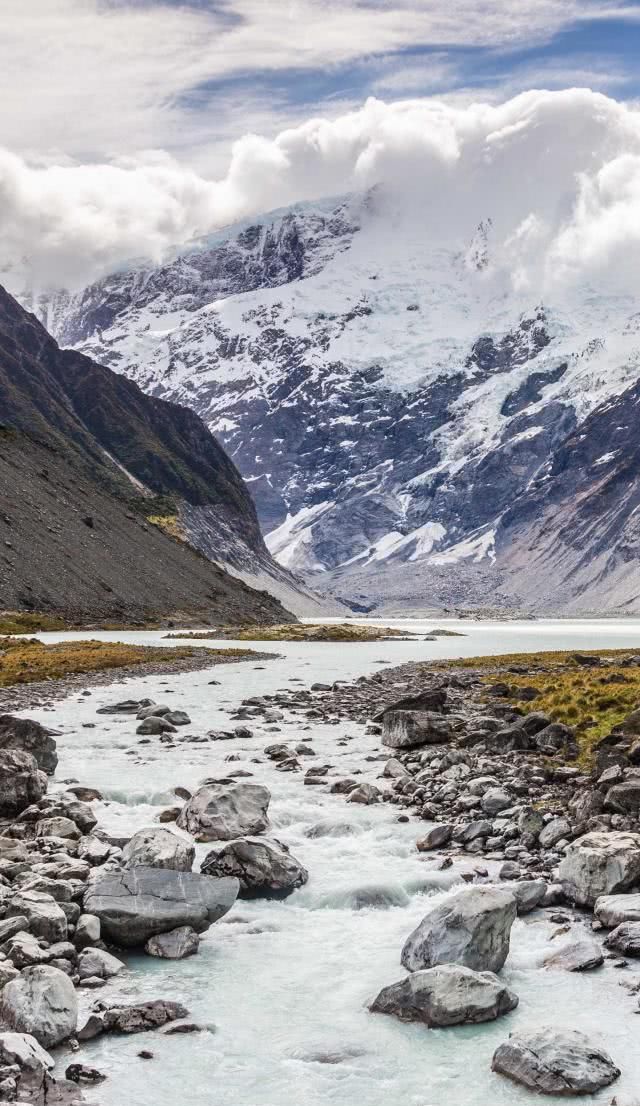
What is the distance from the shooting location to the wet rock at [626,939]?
1555 centimetres

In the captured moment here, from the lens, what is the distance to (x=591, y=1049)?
488 inches

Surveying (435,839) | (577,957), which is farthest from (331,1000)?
(435,839)

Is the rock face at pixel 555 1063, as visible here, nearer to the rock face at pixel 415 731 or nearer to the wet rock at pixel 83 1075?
the wet rock at pixel 83 1075

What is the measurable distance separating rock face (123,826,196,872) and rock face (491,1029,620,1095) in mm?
7587

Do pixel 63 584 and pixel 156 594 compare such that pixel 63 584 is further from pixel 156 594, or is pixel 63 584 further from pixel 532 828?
pixel 532 828

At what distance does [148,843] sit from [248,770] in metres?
11.8

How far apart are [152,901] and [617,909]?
752cm

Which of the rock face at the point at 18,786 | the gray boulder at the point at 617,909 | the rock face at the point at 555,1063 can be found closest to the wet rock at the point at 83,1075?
the rock face at the point at 555,1063

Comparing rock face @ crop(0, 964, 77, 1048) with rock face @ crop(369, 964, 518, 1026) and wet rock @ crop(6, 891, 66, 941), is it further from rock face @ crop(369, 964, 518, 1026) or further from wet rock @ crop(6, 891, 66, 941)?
rock face @ crop(369, 964, 518, 1026)

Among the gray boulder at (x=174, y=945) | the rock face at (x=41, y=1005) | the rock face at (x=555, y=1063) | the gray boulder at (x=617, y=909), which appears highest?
the rock face at (x=41, y=1005)

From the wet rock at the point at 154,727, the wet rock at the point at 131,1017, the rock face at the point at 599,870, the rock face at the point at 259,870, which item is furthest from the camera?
the wet rock at the point at 154,727

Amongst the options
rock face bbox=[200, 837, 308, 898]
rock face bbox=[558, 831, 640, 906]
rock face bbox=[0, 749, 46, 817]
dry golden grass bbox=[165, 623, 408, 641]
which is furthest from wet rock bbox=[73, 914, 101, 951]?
dry golden grass bbox=[165, 623, 408, 641]

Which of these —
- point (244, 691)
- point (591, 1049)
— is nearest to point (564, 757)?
point (591, 1049)

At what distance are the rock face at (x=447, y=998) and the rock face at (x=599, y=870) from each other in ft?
A: 12.5
